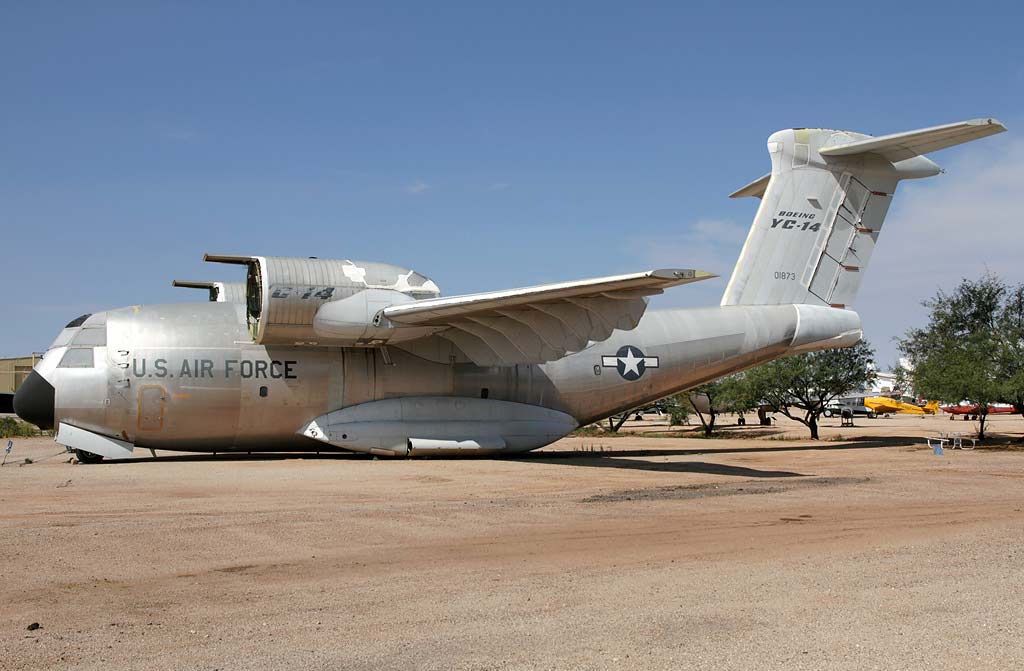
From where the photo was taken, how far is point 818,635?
5.36m

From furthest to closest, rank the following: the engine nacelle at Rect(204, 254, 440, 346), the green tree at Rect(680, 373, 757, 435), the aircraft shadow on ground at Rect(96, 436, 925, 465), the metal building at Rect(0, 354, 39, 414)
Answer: the metal building at Rect(0, 354, 39, 414) < the green tree at Rect(680, 373, 757, 435) < the aircraft shadow on ground at Rect(96, 436, 925, 465) < the engine nacelle at Rect(204, 254, 440, 346)

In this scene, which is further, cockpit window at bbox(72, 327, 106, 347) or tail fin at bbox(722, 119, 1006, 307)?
tail fin at bbox(722, 119, 1006, 307)

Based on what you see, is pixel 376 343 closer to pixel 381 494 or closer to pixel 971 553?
pixel 381 494

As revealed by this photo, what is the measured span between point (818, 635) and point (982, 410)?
85.1 ft

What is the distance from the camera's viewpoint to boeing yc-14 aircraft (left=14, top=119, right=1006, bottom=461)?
17672mm

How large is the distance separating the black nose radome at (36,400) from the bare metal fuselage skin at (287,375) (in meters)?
0.19

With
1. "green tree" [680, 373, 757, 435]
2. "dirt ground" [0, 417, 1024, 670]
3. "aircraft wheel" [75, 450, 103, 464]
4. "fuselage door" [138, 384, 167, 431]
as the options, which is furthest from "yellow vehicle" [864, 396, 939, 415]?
"aircraft wheel" [75, 450, 103, 464]

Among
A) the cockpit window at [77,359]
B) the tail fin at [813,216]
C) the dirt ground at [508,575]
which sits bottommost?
the dirt ground at [508,575]

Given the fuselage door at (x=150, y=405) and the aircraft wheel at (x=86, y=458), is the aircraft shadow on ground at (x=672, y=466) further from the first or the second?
the aircraft wheel at (x=86, y=458)

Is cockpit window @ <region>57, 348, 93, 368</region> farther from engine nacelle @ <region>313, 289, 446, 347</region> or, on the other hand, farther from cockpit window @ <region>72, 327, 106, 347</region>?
engine nacelle @ <region>313, 289, 446, 347</region>

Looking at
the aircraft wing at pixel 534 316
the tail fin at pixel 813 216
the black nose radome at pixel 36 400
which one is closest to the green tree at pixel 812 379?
the tail fin at pixel 813 216

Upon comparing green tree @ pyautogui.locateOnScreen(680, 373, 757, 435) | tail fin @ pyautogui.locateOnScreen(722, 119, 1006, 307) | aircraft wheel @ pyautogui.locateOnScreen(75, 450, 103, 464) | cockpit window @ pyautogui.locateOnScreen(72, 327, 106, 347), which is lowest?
aircraft wheel @ pyautogui.locateOnScreen(75, 450, 103, 464)

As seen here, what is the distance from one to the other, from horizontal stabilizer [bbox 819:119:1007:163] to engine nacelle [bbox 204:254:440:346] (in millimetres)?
11709

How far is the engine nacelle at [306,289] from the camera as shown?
687 inches
